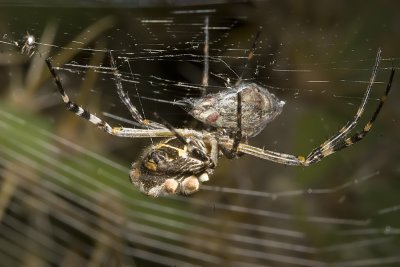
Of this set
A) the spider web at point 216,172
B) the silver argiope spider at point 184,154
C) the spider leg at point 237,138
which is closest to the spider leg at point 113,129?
the silver argiope spider at point 184,154

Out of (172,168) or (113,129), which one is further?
(113,129)

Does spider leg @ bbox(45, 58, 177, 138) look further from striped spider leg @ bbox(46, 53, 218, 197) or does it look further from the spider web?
the spider web

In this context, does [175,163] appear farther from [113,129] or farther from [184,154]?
[113,129]

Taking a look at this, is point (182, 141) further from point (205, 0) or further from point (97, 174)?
point (205, 0)

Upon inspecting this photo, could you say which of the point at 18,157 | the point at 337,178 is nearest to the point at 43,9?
the point at 18,157

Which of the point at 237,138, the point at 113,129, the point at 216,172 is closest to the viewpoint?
the point at 237,138

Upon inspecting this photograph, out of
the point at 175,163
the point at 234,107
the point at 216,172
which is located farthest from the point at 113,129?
the point at 216,172

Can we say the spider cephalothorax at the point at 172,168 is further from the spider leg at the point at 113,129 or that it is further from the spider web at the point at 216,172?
the spider web at the point at 216,172
